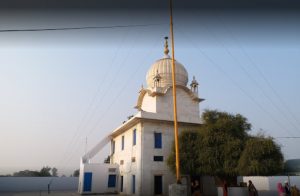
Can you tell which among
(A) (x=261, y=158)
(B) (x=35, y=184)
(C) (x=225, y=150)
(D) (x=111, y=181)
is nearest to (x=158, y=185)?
(D) (x=111, y=181)

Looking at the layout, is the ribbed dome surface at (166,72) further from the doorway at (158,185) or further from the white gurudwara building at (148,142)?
the doorway at (158,185)

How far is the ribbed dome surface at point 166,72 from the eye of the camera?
89.3 feet

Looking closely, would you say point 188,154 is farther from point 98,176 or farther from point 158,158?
point 98,176

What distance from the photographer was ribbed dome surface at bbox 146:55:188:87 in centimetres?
2721

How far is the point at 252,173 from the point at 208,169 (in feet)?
10.9

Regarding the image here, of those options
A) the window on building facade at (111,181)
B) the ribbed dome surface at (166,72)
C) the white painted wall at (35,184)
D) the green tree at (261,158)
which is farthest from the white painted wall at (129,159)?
the white painted wall at (35,184)

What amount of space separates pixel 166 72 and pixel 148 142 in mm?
9394

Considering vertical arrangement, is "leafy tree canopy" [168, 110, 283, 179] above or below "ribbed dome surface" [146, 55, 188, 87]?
below

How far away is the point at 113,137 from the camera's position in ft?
96.7

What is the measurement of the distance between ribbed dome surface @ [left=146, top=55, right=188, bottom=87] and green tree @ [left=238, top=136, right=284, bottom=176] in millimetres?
12560

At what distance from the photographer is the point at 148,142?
21062mm

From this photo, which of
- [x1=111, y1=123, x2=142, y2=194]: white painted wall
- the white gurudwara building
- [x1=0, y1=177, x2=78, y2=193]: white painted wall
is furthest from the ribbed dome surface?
[x1=0, y1=177, x2=78, y2=193]: white painted wall

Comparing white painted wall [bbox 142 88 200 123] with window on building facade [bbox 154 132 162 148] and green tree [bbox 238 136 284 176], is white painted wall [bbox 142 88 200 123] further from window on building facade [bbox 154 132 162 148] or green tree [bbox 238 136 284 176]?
green tree [bbox 238 136 284 176]

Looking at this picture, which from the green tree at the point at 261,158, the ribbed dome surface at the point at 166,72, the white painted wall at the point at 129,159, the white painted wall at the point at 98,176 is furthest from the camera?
the ribbed dome surface at the point at 166,72
